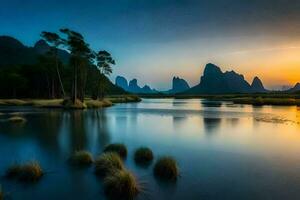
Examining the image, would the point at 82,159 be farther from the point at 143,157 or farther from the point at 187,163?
the point at 187,163

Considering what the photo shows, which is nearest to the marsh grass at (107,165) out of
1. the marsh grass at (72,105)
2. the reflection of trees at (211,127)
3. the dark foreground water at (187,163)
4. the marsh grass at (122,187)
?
the dark foreground water at (187,163)

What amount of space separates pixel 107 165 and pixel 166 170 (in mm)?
3152

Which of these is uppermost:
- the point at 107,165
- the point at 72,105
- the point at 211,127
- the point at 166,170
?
the point at 72,105

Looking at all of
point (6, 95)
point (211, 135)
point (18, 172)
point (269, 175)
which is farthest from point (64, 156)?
point (6, 95)

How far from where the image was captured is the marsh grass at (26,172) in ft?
50.1

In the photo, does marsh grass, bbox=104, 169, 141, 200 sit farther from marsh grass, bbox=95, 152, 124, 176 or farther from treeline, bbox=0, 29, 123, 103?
treeline, bbox=0, 29, 123, 103

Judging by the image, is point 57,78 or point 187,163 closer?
point 187,163

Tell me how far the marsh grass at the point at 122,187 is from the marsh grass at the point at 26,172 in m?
4.10

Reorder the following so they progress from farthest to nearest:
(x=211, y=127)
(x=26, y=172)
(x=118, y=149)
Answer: (x=211, y=127) → (x=118, y=149) → (x=26, y=172)

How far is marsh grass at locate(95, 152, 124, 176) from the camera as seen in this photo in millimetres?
16172

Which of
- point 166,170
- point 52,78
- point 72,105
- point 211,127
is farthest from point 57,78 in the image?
point 166,170

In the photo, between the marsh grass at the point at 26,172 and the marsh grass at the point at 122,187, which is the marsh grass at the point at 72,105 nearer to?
the marsh grass at the point at 26,172

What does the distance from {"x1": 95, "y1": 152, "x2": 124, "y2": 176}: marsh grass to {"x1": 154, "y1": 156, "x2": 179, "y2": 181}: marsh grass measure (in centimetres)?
194

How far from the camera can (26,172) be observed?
50.9 ft
